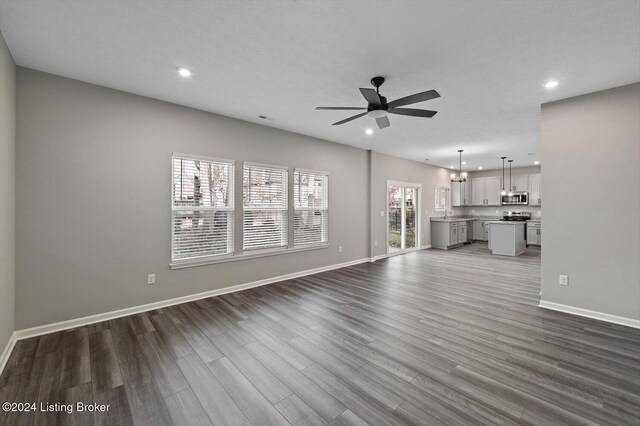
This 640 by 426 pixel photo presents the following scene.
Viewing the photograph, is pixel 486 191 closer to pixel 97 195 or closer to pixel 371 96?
pixel 371 96

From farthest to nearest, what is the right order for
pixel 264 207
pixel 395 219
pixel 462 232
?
pixel 462 232
pixel 395 219
pixel 264 207

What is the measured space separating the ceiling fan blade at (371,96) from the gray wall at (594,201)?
2691 mm

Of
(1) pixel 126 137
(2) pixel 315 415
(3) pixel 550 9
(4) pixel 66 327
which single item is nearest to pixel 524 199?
(3) pixel 550 9

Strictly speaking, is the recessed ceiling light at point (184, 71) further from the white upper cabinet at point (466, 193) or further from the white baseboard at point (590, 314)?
the white upper cabinet at point (466, 193)

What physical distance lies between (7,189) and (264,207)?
9.93 feet

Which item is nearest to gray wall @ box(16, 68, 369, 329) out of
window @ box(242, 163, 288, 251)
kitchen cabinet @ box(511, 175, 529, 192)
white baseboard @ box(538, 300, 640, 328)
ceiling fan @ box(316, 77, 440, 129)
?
window @ box(242, 163, 288, 251)

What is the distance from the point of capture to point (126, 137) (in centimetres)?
346

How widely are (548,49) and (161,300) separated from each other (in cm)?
535

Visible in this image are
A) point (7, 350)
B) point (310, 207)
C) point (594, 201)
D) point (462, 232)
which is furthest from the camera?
point (462, 232)

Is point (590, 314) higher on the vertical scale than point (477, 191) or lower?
lower

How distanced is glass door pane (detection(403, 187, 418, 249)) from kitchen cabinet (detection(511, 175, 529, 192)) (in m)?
3.95

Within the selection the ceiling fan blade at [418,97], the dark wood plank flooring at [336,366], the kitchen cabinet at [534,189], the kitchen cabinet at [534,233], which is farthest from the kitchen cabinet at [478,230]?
the ceiling fan blade at [418,97]

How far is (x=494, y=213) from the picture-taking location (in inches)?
410

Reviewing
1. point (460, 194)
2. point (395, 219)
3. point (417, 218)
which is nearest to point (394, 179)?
point (395, 219)
